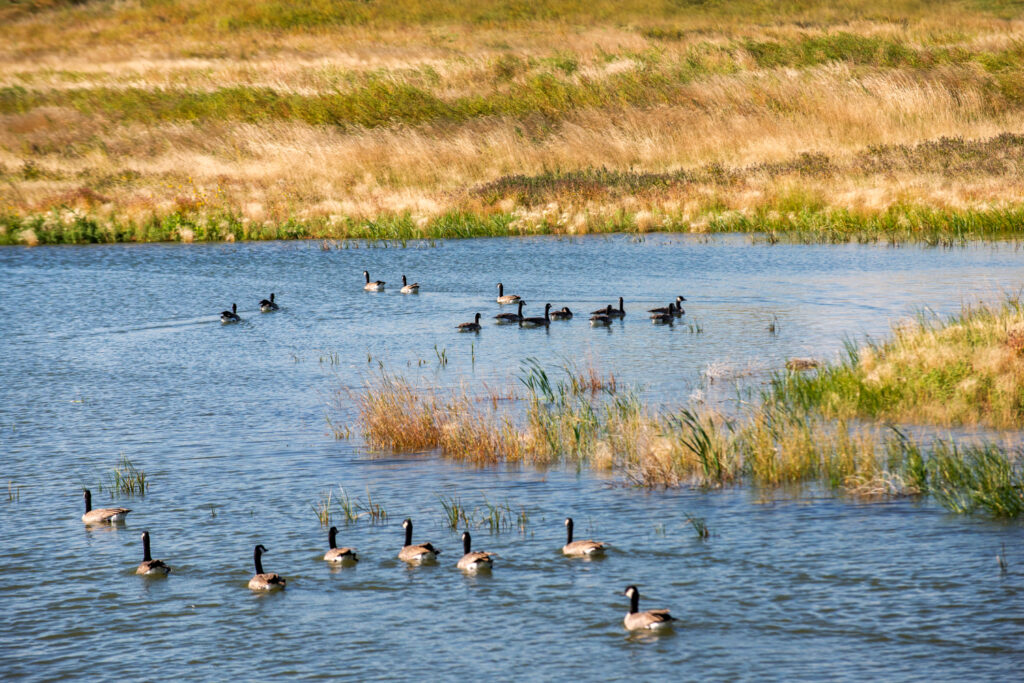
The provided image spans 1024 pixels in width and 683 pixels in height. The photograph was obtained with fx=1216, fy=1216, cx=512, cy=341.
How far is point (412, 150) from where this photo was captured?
1715 inches

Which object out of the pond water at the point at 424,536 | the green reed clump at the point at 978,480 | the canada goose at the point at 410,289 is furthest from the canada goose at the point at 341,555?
the canada goose at the point at 410,289

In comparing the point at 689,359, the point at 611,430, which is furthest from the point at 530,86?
the point at 611,430

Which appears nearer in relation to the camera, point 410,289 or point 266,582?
point 266,582

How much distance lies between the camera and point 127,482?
1462cm

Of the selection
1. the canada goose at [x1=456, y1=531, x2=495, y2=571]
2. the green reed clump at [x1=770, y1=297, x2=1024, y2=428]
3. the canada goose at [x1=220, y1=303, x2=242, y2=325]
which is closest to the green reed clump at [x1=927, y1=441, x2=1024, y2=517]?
the green reed clump at [x1=770, y1=297, x2=1024, y2=428]

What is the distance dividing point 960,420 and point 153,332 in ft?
53.4

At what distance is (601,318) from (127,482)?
11336mm

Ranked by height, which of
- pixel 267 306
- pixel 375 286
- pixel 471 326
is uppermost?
pixel 375 286

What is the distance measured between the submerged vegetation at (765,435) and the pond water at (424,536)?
1.23ft

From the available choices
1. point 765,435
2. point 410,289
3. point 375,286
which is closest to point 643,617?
point 765,435

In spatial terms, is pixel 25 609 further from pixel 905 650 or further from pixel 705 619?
pixel 905 650

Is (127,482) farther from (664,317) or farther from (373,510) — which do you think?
(664,317)

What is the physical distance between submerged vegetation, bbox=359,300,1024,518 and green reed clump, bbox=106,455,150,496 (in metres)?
3.08

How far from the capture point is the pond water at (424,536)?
9.99 metres
